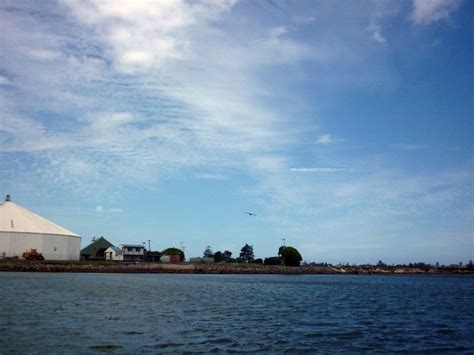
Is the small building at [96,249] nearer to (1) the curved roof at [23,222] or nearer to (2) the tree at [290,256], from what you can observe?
(1) the curved roof at [23,222]

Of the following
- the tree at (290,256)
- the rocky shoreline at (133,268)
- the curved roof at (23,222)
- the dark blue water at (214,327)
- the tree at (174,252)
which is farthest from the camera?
the tree at (174,252)

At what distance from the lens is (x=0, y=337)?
23453mm

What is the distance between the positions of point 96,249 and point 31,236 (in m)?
51.0

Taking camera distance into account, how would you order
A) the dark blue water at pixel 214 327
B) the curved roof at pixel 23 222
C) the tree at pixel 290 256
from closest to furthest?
the dark blue water at pixel 214 327 → the curved roof at pixel 23 222 → the tree at pixel 290 256

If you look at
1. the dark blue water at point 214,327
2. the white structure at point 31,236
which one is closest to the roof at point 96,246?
the white structure at point 31,236

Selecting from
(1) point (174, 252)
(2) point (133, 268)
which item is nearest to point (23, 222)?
(2) point (133, 268)

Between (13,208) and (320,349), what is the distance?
130 metres

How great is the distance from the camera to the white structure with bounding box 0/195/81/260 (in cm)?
12200

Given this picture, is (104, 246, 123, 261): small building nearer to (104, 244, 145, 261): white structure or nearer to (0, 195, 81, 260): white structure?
(104, 244, 145, 261): white structure

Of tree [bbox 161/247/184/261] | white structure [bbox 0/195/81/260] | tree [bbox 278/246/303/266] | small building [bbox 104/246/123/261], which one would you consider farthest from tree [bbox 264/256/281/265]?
white structure [bbox 0/195/81/260]

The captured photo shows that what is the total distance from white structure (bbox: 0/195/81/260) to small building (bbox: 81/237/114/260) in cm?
2723

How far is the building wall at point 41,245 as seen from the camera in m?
122

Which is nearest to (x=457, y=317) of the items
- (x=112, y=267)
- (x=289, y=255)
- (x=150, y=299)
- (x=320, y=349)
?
(x=320, y=349)

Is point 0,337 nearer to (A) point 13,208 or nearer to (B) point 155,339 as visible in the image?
(B) point 155,339
